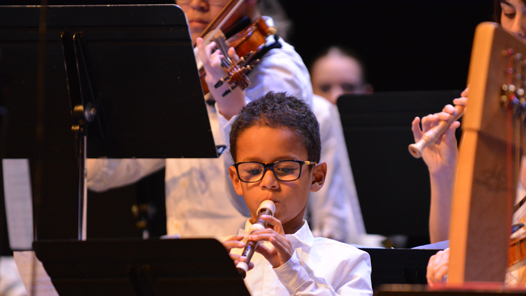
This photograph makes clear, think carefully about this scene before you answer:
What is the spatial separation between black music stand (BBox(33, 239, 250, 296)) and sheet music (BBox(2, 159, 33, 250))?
1708mm

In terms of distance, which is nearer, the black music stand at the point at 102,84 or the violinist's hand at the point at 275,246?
the violinist's hand at the point at 275,246

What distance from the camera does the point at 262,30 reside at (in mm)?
2152

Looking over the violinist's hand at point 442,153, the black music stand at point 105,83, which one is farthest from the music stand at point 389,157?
the black music stand at point 105,83

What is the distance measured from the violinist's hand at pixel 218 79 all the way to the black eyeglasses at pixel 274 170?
53cm

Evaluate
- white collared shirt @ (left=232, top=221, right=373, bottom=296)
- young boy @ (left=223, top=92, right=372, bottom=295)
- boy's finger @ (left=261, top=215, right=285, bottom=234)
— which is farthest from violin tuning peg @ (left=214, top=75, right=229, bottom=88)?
boy's finger @ (left=261, top=215, right=285, bottom=234)

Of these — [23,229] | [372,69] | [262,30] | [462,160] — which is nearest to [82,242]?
[462,160]

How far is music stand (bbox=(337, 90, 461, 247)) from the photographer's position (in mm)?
2318

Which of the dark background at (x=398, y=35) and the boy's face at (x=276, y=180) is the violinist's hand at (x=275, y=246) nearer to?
the boy's face at (x=276, y=180)

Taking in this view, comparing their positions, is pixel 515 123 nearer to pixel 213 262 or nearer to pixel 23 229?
pixel 213 262

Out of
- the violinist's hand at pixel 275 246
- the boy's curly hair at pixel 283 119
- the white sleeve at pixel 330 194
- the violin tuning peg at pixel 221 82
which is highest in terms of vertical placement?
the violin tuning peg at pixel 221 82

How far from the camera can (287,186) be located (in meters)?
1.57

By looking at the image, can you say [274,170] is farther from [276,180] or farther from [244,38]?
[244,38]

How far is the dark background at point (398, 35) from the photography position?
3.76 meters

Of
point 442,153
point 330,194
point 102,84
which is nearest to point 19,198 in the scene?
point 102,84
